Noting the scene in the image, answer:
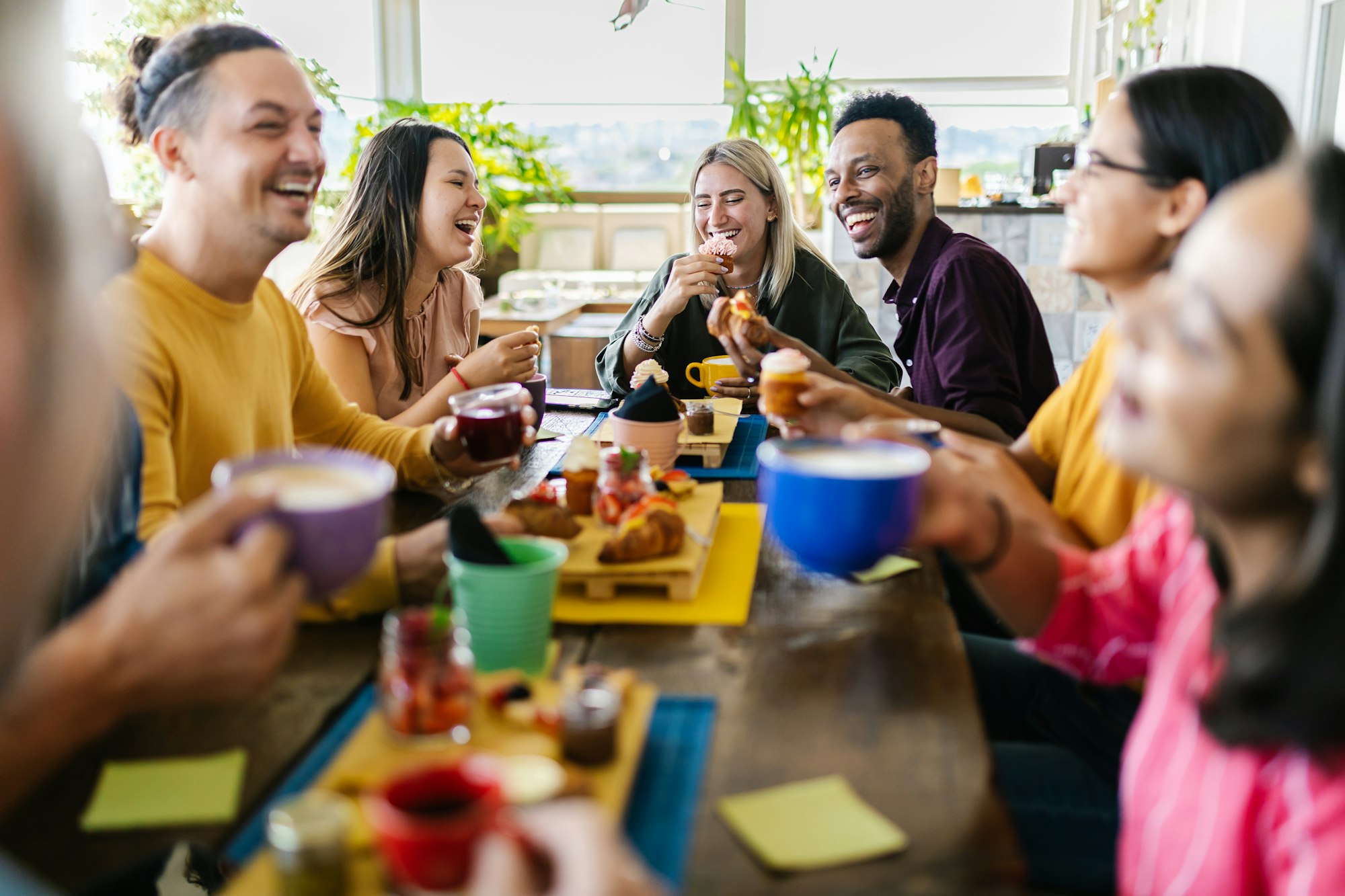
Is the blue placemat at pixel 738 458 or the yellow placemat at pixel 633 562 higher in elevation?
the yellow placemat at pixel 633 562

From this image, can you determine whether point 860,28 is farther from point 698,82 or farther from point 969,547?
point 969,547

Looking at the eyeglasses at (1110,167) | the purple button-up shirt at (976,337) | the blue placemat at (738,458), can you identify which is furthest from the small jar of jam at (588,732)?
the purple button-up shirt at (976,337)

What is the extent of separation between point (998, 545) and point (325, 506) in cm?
75

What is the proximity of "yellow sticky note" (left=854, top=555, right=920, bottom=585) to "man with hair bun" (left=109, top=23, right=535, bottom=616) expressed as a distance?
0.73 meters

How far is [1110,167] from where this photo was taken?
5.46 ft

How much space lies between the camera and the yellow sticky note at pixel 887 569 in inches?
59.0

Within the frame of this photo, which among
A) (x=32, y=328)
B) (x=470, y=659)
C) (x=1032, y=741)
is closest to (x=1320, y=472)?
(x=470, y=659)

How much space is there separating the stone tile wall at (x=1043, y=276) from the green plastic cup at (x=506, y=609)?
4.76m

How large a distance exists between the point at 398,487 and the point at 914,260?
1.46m

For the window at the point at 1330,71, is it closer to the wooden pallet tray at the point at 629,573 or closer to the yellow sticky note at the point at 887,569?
the yellow sticky note at the point at 887,569

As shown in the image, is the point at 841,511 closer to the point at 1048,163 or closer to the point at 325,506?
the point at 325,506

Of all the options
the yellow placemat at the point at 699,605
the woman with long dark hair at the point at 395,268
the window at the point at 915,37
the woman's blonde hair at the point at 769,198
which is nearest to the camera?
the yellow placemat at the point at 699,605

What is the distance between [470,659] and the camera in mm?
1033

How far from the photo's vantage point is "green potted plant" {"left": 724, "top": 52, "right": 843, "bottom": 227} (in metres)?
6.96
